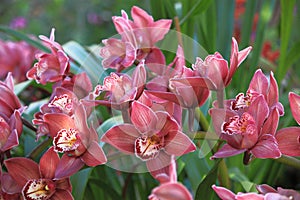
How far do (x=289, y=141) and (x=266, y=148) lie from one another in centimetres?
4

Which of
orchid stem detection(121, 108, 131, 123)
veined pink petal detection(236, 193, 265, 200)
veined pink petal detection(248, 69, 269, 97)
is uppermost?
veined pink petal detection(248, 69, 269, 97)

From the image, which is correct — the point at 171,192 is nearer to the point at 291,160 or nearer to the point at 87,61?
the point at 291,160

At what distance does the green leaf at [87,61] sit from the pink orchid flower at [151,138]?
34cm

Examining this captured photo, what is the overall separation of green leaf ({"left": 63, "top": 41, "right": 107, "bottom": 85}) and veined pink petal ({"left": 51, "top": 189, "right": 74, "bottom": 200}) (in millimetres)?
323

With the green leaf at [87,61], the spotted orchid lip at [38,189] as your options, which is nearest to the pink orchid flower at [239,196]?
the spotted orchid lip at [38,189]

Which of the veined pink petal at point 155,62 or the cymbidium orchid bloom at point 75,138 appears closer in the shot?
the cymbidium orchid bloom at point 75,138

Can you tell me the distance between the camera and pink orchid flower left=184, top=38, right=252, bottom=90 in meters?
0.55

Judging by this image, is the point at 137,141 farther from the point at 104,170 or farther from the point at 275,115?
the point at 104,170

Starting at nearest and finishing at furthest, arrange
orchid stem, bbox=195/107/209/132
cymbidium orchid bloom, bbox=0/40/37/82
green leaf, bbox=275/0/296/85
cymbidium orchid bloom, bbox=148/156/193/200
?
cymbidium orchid bloom, bbox=148/156/193/200, orchid stem, bbox=195/107/209/132, green leaf, bbox=275/0/296/85, cymbidium orchid bloom, bbox=0/40/37/82

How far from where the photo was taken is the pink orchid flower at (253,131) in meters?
0.52

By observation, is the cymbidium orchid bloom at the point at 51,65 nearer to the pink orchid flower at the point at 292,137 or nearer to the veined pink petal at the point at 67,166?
the veined pink petal at the point at 67,166

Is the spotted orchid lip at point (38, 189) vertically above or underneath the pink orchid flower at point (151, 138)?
underneath

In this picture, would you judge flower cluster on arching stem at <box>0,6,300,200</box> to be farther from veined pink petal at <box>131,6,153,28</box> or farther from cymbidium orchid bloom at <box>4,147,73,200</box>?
veined pink petal at <box>131,6,153,28</box>

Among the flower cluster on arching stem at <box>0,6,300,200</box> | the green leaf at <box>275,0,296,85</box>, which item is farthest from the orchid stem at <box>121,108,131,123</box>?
the green leaf at <box>275,0,296,85</box>
